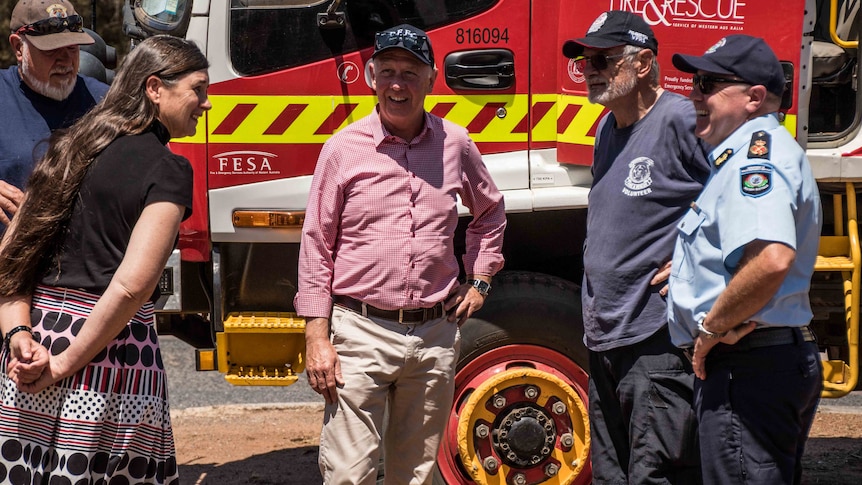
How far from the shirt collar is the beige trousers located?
Result: 3.79 feet

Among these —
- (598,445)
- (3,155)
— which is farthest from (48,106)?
(598,445)

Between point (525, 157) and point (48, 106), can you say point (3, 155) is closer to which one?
point (48, 106)

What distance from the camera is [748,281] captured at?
293cm

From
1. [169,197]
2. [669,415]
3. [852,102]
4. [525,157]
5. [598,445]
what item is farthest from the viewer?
[852,102]

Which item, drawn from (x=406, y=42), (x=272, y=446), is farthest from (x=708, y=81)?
(x=272, y=446)

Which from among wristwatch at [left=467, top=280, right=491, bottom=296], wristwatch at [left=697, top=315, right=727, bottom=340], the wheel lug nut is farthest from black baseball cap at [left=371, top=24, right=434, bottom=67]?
the wheel lug nut

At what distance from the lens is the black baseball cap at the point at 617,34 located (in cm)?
371

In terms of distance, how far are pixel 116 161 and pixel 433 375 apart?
1.33 m

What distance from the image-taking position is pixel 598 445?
3877mm

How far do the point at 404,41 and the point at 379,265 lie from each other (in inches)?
29.6

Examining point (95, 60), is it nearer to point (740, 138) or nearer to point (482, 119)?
point (482, 119)

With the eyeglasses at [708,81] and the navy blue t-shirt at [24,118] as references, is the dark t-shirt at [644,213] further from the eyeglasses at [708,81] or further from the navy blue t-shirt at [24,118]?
the navy blue t-shirt at [24,118]

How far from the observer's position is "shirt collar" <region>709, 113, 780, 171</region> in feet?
10.1

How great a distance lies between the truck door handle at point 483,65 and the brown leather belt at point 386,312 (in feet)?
4.14
